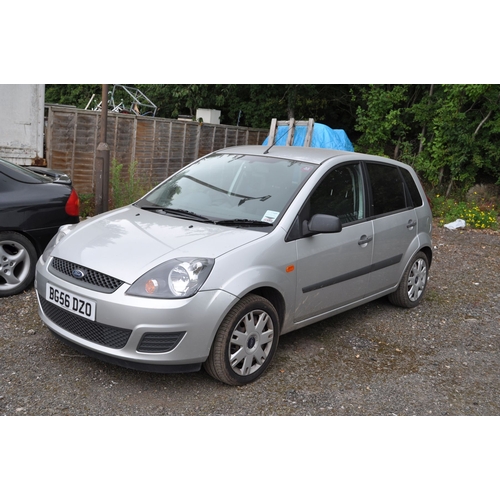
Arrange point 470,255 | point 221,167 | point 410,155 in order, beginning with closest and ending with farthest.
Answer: point 221,167 → point 470,255 → point 410,155

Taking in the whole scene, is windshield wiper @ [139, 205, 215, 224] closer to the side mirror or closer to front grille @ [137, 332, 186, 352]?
the side mirror

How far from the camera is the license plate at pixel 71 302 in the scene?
12.2 ft

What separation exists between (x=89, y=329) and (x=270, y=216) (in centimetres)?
157

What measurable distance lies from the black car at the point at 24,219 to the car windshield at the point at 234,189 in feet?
3.96

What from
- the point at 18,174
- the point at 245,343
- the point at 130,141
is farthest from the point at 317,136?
the point at 245,343

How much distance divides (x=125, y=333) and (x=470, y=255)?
7224 mm

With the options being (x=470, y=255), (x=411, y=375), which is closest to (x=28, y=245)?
(x=411, y=375)

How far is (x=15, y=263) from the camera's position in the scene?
18.1ft

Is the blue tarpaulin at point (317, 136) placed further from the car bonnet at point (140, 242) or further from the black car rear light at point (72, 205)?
the car bonnet at point (140, 242)

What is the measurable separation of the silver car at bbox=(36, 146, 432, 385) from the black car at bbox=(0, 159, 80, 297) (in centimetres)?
113

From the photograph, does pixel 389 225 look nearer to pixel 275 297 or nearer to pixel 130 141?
pixel 275 297

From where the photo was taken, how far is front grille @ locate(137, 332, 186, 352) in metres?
3.61

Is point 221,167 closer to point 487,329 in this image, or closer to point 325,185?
point 325,185

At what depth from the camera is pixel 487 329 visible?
5797 mm
